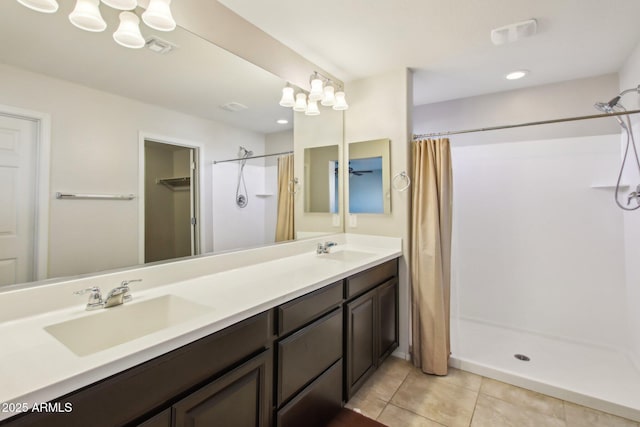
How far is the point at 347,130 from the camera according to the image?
8.89 feet

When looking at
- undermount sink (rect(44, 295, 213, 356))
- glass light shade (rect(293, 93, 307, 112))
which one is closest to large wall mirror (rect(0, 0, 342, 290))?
undermount sink (rect(44, 295, 213, 356))

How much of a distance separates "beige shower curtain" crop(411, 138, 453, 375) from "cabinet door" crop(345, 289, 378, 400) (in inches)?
18.7

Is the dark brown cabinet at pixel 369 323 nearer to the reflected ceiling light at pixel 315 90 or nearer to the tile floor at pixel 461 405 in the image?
the tile floor at pixel 461 405

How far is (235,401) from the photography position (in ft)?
3.48

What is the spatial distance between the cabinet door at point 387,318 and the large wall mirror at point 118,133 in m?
1.04

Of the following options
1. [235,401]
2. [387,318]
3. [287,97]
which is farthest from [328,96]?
[235,401]

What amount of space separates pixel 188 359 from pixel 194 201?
90cm

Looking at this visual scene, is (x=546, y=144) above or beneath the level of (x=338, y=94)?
beneath

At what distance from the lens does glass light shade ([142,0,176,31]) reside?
1292 millimetres

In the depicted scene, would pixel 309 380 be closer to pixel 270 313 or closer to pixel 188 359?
pixel 270 313

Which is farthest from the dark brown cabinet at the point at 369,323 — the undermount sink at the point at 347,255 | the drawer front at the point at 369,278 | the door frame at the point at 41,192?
the door frame at the point at 41,192

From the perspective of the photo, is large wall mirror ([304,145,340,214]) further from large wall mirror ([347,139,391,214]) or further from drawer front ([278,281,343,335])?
drawer front ([278,281,343,335])

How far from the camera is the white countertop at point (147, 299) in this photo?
685 mm

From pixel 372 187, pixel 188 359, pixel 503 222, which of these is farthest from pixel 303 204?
pixel 503 222
